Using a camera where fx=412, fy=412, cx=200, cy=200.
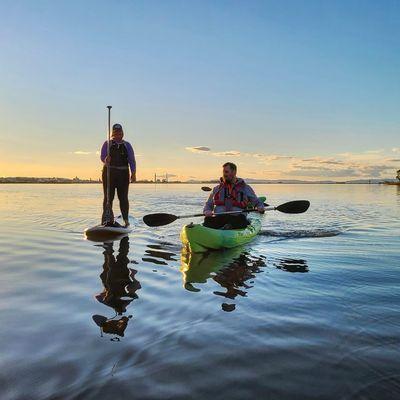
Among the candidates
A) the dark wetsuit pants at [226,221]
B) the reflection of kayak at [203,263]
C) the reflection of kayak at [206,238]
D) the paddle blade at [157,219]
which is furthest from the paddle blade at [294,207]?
the paddle blade at [157,219]

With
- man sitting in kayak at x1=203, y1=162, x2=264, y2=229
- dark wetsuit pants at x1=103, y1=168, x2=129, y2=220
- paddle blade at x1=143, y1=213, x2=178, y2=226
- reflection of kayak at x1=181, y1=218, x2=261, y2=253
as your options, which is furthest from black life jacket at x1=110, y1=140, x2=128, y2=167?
reflection of kayak at x1=181, y1=218, x2=261, y2=253

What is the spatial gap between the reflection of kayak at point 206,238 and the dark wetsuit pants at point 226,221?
62cm

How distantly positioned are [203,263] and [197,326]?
12.9 ft

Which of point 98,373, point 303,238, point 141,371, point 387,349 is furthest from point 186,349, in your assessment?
point 303,238

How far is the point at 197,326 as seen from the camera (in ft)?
13.8

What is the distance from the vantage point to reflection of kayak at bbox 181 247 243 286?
6790 millimetres

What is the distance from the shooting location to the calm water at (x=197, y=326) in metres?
2.94

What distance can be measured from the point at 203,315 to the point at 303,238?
825cm

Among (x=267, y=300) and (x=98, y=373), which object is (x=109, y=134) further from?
(x=98, y=373)

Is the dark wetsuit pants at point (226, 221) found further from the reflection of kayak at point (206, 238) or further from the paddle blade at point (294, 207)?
the paddle blade at point (294, 207)

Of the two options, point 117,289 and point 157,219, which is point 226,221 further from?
point 117,289

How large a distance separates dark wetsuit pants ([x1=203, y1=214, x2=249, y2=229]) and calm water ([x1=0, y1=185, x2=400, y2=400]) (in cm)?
229

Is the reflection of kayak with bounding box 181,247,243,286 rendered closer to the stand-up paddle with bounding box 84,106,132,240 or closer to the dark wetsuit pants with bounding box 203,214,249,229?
the dark wetsuit pants with bounding box 203,214,249,229

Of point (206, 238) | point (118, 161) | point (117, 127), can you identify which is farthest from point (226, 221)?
point (117, 127)
